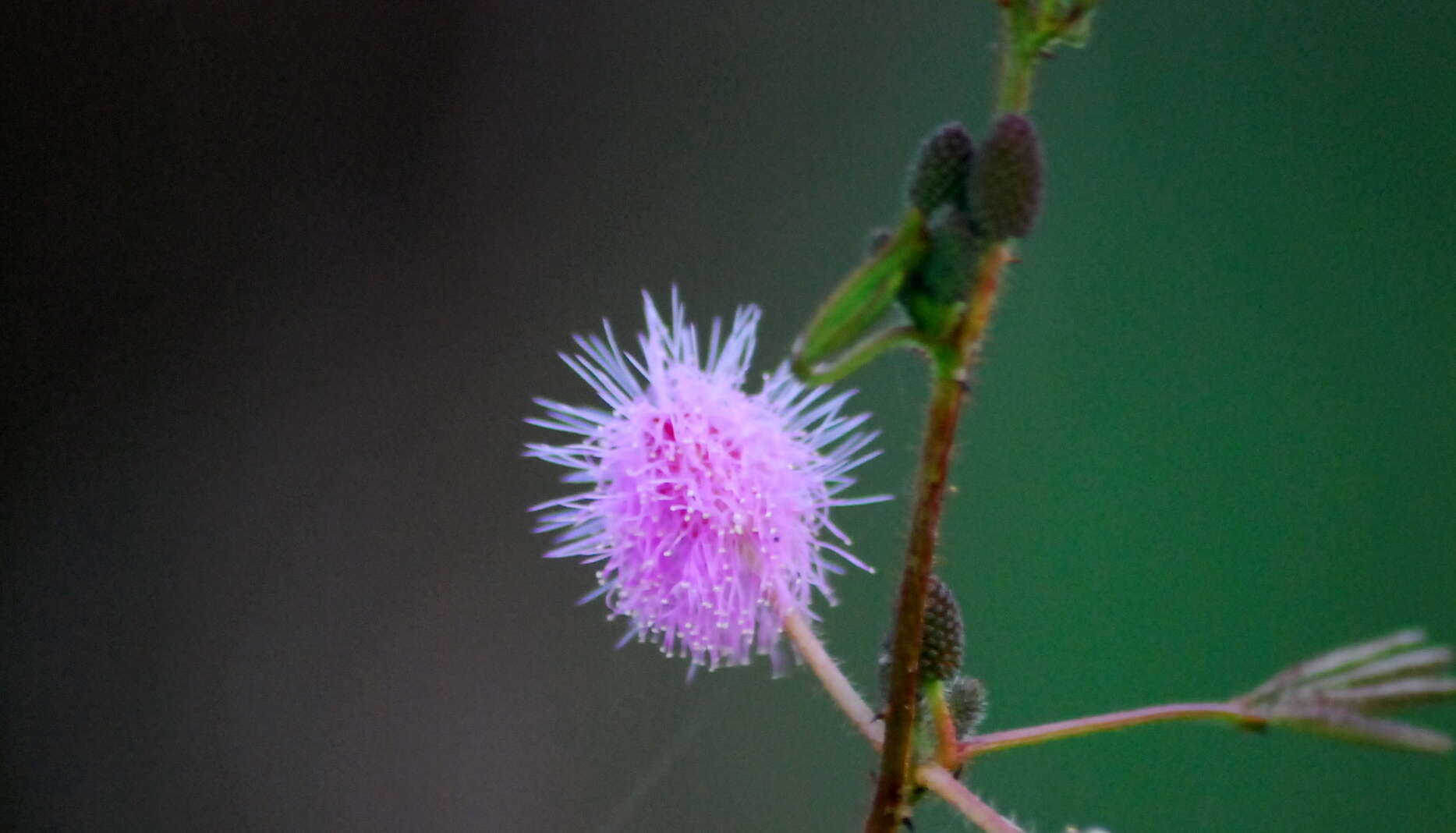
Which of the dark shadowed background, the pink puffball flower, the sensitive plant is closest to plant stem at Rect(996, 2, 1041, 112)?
the sensitive plant

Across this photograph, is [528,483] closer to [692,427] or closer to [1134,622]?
[1134,622]

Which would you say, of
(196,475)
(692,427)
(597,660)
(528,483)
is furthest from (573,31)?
(692,427)

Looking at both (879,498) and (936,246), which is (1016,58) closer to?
(936,246)

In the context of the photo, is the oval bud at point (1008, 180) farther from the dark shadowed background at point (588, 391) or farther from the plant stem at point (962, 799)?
the dark shadowed background at point (588, 391)

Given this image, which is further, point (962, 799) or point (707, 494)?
point (707, 494)

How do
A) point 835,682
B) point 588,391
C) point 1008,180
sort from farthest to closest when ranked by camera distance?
1. point 588,391
2. point 835,682
3. point 1008,180

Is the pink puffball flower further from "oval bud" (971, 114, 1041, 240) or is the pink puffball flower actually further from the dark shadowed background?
the dark shadowed background

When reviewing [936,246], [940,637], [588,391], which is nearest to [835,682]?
[940,637]
